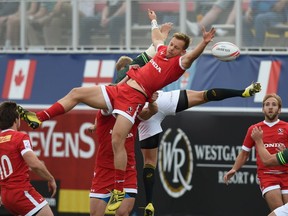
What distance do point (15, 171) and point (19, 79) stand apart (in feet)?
19.8

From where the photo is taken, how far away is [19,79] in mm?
16812

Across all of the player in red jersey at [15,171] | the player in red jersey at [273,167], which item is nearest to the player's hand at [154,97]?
the player in red jersey at [273,167]

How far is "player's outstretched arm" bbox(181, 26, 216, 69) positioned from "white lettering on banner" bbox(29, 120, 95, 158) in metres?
4.41

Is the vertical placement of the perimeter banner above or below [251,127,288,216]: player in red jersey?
above

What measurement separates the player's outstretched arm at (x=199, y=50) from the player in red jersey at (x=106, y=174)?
0.83 m

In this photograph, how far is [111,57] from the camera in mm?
15938

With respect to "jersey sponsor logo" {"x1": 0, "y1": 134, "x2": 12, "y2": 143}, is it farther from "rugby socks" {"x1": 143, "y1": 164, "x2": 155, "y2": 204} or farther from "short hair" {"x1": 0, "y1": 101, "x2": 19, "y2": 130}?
"rugby socks" {"x1": 143, "y1": 164, "x2": 155, "y2": 204}

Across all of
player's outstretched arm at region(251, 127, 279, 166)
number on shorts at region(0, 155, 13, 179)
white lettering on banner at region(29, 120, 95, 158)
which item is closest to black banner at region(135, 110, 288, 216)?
white lettering on banner at region(29, 120, 95, 158)

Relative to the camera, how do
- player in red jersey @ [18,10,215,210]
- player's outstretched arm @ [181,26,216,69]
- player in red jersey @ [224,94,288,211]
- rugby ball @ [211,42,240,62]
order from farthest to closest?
player in red jersey @ [224,94,288,211]
rugby ball @ [211,42,240,62]
player in red jersey @ [18,10,215,210]
player's outstretched arm @ [181,26,216,69]

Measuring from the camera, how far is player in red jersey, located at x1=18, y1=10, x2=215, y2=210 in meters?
11.6

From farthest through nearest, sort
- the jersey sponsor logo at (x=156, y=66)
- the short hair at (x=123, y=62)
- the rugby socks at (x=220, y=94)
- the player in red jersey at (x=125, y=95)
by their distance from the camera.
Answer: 1. the short hair at (x=123, y=62)
2. the rugby socks at (x=220, y=94)
3. the jersey sponsor logo at (x=156, y=66)
4. the player in red jersey at (x=125, y=95)

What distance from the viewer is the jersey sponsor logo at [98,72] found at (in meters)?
15.9

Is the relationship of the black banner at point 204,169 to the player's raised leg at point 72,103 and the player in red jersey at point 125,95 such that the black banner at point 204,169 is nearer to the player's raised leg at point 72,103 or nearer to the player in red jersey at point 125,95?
the player in red jersey at point 125,95

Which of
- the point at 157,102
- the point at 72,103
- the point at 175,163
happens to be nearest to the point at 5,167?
the point at 72,103
